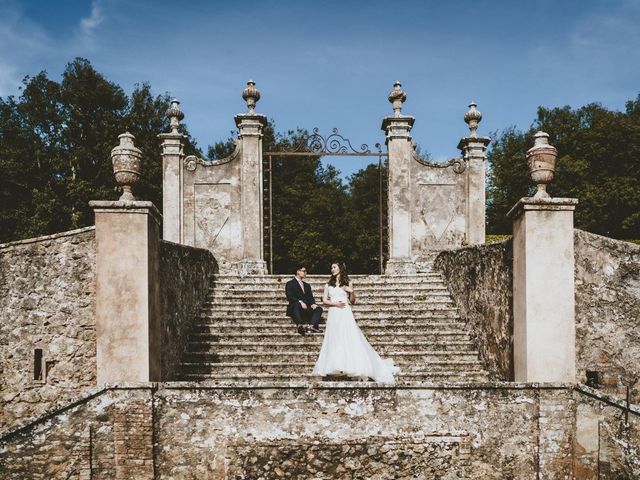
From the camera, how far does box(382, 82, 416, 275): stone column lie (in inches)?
564

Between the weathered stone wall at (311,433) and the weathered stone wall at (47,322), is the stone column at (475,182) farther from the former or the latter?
the weathered stone wall at (47,322)

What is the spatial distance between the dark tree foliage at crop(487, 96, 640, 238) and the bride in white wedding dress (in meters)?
23.8

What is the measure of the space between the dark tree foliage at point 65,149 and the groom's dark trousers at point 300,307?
18.4 meters

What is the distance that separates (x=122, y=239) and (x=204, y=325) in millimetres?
3707

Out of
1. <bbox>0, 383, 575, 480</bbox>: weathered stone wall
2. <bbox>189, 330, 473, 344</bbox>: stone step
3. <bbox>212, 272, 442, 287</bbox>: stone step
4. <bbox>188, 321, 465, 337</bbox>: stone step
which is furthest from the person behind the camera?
<bbox>212, 272, 442, 287</bbox>: stone step

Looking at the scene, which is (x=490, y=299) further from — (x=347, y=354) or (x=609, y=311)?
(x=347, y=354)

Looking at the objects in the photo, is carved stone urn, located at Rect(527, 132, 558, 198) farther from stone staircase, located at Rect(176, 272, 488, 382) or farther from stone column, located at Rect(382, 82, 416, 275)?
stone column, located at Rect(382, 82, 416, 275)

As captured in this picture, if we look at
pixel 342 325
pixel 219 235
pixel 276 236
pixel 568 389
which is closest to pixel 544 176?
pixel 568 389

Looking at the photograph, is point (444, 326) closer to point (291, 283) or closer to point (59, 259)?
point (291, 283)

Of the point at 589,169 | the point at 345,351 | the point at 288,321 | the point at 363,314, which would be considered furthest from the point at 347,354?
the point at 589,169

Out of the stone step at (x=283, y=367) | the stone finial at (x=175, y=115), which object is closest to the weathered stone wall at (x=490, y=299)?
the stone step at (x=283, y=367)

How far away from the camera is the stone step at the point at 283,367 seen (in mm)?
8938

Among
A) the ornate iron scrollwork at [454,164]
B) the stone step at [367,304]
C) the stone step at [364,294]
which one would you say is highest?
the ornate iron scrollwork at [454,164]

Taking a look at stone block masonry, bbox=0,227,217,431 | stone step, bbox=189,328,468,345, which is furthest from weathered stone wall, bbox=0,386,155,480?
stone step, bbox=189,328,468,345
